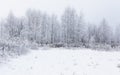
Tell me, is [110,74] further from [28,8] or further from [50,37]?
[28,8]

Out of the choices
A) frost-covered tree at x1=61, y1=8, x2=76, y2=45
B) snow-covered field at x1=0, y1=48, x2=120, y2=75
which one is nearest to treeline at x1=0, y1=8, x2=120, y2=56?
frost-covered tree at x1=61, y1=8, x2=76, y2=45

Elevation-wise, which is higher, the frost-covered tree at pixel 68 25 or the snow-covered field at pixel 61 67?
the frost-covered tree at pixel 68 25

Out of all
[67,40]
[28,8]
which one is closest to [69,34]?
[67,40]

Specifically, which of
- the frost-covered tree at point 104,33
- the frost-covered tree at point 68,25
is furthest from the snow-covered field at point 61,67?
the frost-covered tree at point 104,33

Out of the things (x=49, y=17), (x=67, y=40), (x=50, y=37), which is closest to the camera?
(x=67, y=40)

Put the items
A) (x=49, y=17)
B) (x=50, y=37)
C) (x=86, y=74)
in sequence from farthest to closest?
1. (x=49, y=17)
2. (x=50, y=37)
3. (x=86, y=74)

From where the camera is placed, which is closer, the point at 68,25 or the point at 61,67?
the point at 61,67

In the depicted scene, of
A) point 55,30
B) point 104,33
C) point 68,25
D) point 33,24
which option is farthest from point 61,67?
point 104,33

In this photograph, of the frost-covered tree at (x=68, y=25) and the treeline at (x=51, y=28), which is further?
the treeline at (x=51, y=28)

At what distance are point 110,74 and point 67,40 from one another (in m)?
37.3

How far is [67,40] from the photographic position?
44312mm

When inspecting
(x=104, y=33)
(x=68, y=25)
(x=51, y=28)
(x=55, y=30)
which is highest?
(x=68, y=25)

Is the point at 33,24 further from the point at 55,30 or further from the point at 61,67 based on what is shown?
Answer: the point at 61,67

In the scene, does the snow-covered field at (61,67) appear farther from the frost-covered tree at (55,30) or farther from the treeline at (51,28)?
the frost-covered tree at (55,30)
